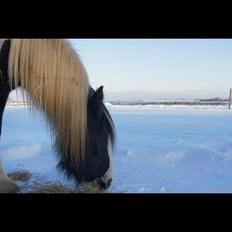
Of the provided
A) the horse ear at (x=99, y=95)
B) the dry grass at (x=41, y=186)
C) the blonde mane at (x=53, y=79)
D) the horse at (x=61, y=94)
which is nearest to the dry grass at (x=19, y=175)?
the dry grass at (x=41, y=186)

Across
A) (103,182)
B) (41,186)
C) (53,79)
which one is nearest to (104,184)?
(103,182)

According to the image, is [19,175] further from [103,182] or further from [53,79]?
[53,79]

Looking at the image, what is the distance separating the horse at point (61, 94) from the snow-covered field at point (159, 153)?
0.11 meters

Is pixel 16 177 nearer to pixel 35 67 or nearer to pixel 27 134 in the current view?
pixel 27 134

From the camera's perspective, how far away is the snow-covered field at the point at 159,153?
2227 mm

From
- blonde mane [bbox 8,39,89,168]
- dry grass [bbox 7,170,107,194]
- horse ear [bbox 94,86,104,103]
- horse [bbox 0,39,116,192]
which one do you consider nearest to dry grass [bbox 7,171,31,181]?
dry grass [bbox 7,170,107,194]

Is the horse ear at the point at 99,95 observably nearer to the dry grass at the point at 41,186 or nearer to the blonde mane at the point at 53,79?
the blonde mane at the point at 53,79

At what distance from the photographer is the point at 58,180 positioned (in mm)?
2264

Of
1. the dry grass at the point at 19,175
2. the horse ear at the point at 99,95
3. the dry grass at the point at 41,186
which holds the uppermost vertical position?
the horse ear at the point at 99,95
